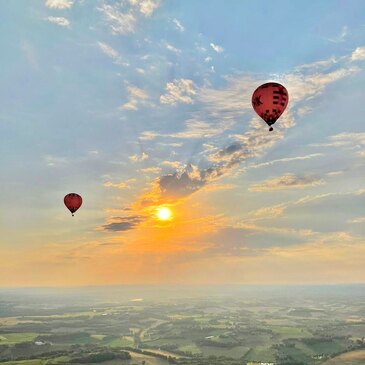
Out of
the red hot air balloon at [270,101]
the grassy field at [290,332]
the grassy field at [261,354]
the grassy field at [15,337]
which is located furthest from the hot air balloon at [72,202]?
the grassy field at [290,332]

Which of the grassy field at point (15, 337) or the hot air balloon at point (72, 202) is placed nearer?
the hot air balloon at point (72, 202)

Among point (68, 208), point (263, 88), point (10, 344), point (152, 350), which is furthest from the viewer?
point (10, 344)

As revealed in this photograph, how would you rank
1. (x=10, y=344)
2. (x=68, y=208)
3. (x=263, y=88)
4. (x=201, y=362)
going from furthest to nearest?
1. (x=10, y=344)
2. (x=201, y=362)
3. (x=68, y=208)
4. (x=263, y=88)

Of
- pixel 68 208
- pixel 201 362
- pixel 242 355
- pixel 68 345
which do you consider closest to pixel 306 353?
pixel 242 355

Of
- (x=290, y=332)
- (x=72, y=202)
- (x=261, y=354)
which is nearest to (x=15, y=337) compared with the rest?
(x=261, y=354)

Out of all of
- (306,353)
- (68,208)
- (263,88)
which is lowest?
(306,353)

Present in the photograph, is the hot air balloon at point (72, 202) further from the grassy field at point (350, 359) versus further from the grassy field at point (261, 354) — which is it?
the grassy field at point (350, 359)

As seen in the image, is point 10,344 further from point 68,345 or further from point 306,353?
point 306,353
